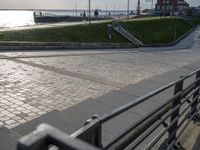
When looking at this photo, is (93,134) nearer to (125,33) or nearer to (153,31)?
(125,33)

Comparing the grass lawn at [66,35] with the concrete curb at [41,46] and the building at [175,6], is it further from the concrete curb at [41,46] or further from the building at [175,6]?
the building at [175,6]

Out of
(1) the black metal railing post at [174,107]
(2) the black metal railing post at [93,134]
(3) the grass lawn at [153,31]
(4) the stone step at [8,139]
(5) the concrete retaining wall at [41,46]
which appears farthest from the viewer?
(3) the grass lawn at [153,31]

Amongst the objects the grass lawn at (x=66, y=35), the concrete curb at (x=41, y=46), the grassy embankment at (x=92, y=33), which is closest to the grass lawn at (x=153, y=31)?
the grassy embankment at (x=92, y=33)

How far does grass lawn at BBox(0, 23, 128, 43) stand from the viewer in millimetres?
21814

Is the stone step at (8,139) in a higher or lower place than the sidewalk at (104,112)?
higher

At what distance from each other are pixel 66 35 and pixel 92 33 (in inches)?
195

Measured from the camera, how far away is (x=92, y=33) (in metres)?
30.7

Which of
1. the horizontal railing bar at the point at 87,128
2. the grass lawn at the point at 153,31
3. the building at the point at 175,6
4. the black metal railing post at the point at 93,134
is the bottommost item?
the grass lawn at the point at 153,31

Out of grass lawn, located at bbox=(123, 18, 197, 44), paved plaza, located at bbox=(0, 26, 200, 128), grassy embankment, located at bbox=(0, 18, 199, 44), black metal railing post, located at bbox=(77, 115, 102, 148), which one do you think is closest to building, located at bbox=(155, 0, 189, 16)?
grassy embankment, located at bbox=(0, 18, 199, 44)

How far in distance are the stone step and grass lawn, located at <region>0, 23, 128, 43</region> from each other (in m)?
15.9

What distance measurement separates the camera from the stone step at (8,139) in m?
4.76

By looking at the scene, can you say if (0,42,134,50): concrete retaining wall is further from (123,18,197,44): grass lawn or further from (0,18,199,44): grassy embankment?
(123,18,197,44): grass lawn

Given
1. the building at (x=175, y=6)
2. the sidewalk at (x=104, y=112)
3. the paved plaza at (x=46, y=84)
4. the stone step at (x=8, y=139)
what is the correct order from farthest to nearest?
the building at (x=175, y=6) < the paved plaza at (x=46, y=84) < the sidewalk at (x=104, y=112) < the stone step at (x=8, y=139)

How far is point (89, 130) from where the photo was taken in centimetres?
197
